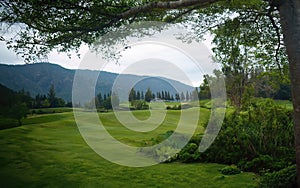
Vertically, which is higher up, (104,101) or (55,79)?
(55,79)

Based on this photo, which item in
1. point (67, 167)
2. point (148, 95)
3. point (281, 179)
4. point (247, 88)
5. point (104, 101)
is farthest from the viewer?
point (247, 88)

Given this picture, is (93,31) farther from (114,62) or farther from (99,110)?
(99,110)

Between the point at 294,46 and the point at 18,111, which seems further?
the point at 18,111

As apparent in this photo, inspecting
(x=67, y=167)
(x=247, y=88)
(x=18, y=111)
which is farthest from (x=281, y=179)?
(x=247, y=88)

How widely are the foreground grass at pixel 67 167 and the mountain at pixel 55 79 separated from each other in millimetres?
558

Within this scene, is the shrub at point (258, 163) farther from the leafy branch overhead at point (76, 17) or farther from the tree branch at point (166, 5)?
A: the tree branch at point (166, 5)

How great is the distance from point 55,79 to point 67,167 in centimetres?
188

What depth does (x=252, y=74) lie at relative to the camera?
8.49 meters

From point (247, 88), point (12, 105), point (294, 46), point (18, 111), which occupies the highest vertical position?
point (294, 46)

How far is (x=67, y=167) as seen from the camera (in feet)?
15.7

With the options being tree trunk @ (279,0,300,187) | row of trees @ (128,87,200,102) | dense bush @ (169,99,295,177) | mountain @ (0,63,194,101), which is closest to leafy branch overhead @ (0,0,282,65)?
mountain @ (0,63,194,101)

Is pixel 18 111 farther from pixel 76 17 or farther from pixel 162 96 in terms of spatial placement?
pixel 162 96

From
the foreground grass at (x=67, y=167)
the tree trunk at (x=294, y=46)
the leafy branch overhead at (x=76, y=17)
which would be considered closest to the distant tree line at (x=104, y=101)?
the foreground grass at (x=67, y=167)

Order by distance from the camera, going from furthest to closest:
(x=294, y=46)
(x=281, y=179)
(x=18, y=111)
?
(x=18, y=111) < (x=281, y=179) < (x=294, y=46)
